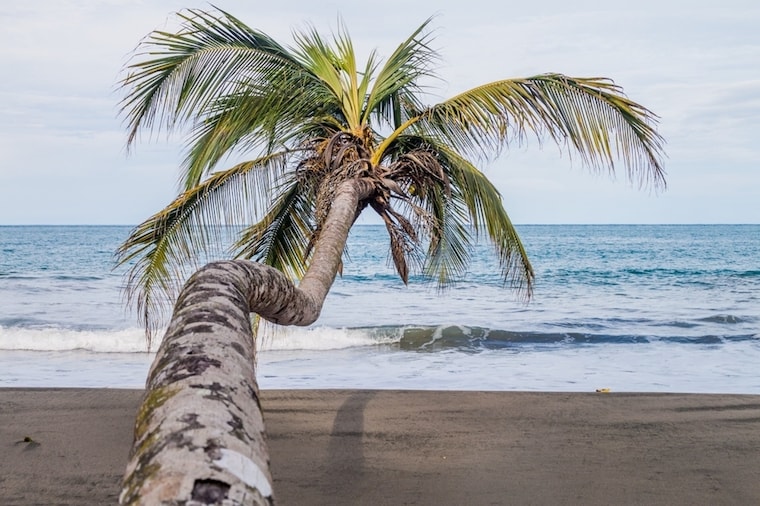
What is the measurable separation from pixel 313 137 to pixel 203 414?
5236 mm

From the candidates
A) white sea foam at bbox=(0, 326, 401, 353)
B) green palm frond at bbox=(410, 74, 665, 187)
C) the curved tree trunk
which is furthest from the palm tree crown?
white sea foam at bbox=(0, 326, 401, 353)

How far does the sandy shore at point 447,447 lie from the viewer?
5.82m

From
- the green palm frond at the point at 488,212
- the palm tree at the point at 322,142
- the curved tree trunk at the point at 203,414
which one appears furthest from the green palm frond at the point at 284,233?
the curved tree trunk at the point at 203,414

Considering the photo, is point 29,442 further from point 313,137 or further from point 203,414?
point 203,414

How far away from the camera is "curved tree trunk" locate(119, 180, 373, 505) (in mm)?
1295

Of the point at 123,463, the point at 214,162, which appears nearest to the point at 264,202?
the point at 214,162

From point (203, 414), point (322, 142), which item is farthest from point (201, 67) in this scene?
point (203, 414)

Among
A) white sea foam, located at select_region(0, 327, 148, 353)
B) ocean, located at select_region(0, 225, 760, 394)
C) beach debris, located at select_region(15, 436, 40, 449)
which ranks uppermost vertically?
beach debris, located at select_region(15, 436, 40, 449)

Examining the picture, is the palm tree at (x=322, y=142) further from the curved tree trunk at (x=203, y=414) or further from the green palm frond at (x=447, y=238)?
the curved tree trunk at (x=203, y=414)

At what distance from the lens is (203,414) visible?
1.45m

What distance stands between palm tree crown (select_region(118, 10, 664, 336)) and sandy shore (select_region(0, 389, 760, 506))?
1.42 meters

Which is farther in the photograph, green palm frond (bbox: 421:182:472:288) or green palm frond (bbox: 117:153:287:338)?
green palm frond (bbox: 421:182:472:288)

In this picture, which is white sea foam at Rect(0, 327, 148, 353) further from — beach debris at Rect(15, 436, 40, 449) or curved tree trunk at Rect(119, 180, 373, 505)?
curved tree trunk at Rect(119, 180, 373, 505)

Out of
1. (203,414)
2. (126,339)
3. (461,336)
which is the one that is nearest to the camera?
(203,414)
